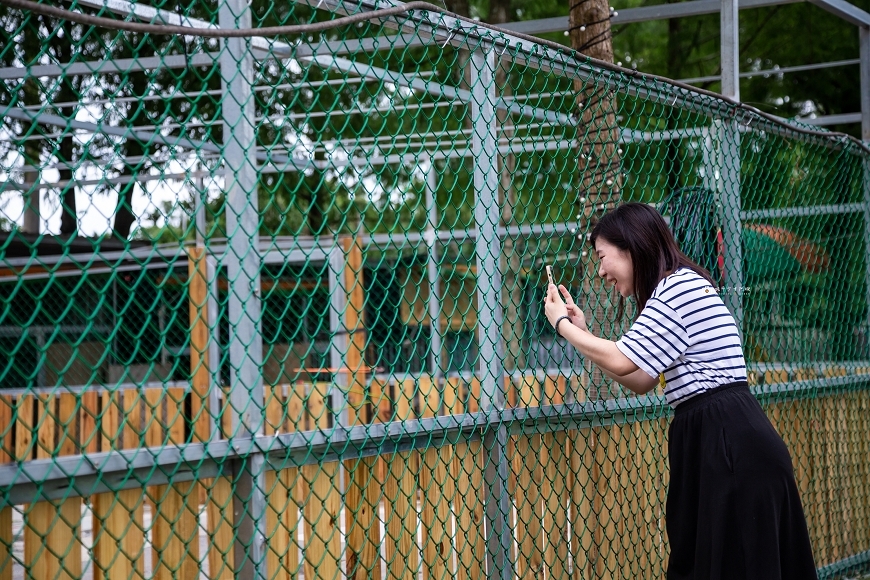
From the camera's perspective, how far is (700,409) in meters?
3.25

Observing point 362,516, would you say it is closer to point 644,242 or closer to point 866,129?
point 644,242

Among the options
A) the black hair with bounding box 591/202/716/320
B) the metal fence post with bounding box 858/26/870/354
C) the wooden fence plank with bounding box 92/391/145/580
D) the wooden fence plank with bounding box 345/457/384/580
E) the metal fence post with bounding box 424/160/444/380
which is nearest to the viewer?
the wooden fence plank with bounding box 92/391/145/580

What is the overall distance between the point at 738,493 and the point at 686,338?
0.53 m

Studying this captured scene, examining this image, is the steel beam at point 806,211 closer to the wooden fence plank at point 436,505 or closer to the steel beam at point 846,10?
the steel beam at point 846,10

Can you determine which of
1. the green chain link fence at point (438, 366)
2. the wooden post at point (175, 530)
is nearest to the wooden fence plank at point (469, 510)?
the green chain link fence at point (438, 366)

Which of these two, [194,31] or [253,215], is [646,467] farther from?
[194,31]

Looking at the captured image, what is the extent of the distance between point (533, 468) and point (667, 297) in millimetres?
948

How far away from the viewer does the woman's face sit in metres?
3.34

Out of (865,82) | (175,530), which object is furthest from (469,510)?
(865,82)

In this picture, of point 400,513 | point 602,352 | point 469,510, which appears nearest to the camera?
point 602,352

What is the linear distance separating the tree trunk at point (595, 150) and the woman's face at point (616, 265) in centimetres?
61

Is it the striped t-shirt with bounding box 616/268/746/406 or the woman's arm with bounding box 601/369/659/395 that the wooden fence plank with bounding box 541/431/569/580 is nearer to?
the woman's arm with bounding box 601/369/659/395

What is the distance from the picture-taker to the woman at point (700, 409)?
315 cm

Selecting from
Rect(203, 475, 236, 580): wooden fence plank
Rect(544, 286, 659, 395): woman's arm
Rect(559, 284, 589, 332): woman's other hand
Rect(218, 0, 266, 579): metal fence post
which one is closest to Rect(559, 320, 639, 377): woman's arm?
Rect(544, 286, 659, 395): woman's arm
